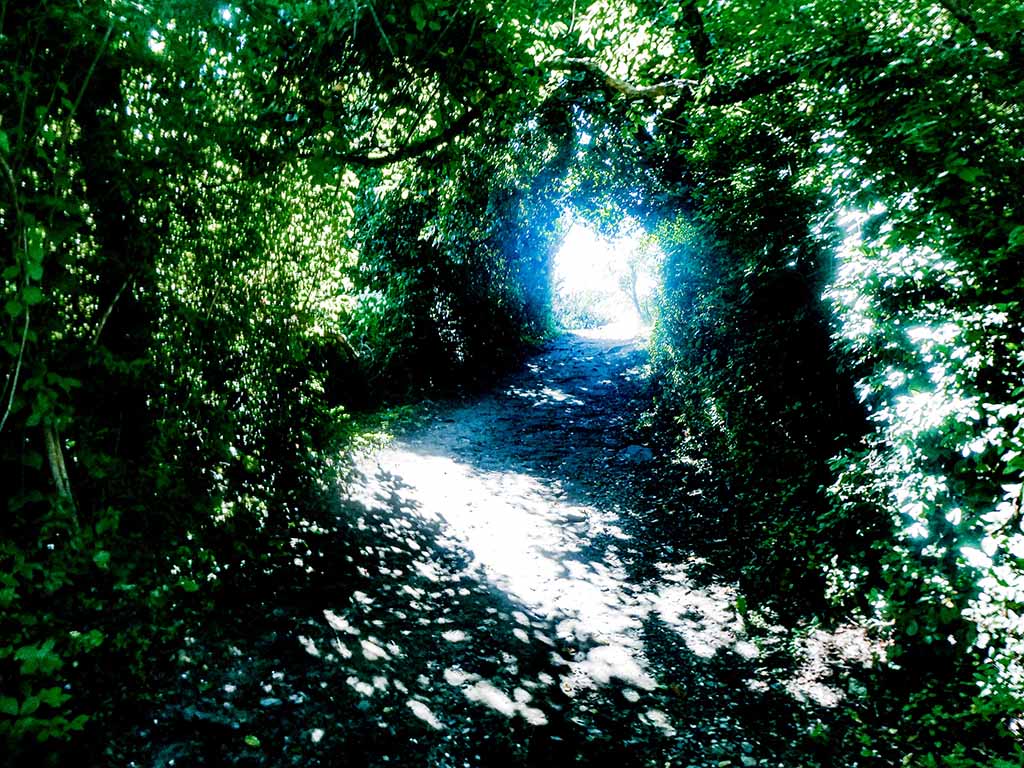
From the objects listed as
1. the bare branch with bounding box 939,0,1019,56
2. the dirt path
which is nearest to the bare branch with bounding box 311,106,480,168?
the dirt path

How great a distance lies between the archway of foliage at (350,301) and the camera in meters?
3.26

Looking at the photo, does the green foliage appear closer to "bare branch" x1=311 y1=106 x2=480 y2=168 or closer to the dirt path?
"bare branch" x1=311 y1=106 x2=480 y2=168

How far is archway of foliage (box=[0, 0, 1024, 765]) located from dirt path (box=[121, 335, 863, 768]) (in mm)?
627

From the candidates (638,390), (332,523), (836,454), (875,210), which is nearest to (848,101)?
(875,210)

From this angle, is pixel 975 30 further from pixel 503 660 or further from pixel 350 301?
pixel 350 301

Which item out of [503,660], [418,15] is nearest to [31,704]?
[503,660]

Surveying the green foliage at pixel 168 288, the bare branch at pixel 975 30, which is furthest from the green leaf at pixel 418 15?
the bare branch at pixel 975 30

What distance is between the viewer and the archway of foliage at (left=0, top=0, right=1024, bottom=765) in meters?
3.26

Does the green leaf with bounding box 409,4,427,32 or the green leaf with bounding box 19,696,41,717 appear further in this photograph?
the green leaf with bounding box 409,4,427,32

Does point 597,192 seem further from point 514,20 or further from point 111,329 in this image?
point 111,329

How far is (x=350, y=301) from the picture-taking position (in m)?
6.57

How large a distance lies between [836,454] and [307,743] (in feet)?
17.7

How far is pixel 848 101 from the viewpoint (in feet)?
14.0

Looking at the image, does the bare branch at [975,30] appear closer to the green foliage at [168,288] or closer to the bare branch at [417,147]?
the green foliage at [168,288]
